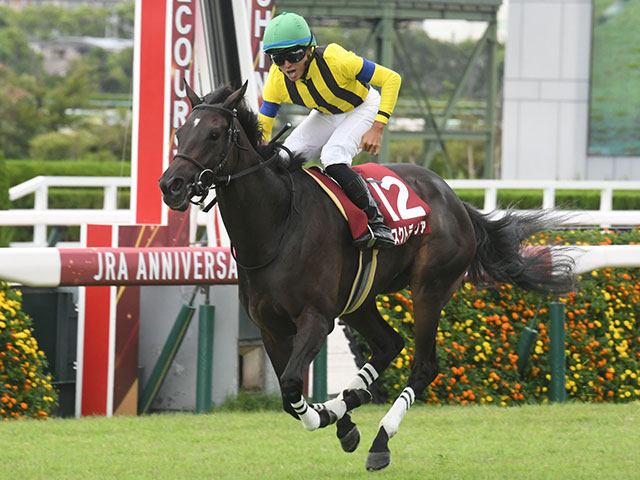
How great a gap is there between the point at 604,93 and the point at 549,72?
1.10m

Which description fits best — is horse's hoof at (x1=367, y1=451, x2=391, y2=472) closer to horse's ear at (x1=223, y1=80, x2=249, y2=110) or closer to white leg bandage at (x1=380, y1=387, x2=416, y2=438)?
white leg bandage at (x1=380, y1=387, x2=416, y2=438)

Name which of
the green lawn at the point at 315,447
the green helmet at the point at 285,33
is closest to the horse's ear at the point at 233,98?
the green helmet at the point at 285,33

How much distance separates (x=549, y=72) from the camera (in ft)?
67.9

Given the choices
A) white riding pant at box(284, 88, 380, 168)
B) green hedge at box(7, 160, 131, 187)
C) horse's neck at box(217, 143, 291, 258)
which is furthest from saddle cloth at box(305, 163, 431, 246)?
green hedge at box(7, 160, 131, 187)

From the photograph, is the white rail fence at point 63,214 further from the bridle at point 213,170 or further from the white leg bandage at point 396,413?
the bridle at point 213,170

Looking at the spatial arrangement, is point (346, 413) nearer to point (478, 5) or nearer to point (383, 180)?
point (383, 180)

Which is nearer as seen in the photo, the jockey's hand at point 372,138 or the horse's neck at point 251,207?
the horse's neck at point 251,207

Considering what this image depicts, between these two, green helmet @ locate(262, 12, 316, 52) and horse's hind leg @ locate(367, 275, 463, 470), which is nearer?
green helmet @ locate(262, 12, 316, 52)

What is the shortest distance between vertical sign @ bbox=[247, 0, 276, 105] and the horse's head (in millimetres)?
3359

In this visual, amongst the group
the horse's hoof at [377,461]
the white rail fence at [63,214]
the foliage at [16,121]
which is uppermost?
the foliage at [16,121]

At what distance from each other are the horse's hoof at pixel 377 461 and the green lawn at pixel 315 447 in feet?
0.11

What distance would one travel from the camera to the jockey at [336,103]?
189 inches

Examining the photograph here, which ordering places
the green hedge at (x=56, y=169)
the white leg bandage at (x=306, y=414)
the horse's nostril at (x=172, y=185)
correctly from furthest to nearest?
the green hedge at (x=56, y=169)
the white leg bandage at (x=306, y=414)
the horse's nostril at (x=172, y=185)

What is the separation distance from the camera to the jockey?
4.81 m
